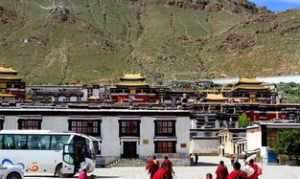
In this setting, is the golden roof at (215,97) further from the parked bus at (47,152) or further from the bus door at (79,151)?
the bus door at (79,151)

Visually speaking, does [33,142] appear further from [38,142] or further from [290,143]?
[290,143]

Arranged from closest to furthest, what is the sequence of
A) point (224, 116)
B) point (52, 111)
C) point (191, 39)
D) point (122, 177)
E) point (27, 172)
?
1. point (27, 172)
2. point (122, 177)
3. point (52, 111)
4. point (224, 116)
5. point (191, 39)

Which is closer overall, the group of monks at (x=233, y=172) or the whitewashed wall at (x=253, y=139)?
the group of monks at (x=233, y=172)

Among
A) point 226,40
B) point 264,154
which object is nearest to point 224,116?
point 264,154

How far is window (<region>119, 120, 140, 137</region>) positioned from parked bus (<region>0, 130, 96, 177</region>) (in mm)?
15192

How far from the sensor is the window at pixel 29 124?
1933 inches

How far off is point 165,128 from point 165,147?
1272 mm

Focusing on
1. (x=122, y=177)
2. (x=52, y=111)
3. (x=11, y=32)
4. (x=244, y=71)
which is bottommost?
(x=122, y=177)

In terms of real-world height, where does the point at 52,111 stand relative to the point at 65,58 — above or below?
below

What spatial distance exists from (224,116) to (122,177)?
158ft

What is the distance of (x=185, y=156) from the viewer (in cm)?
5022

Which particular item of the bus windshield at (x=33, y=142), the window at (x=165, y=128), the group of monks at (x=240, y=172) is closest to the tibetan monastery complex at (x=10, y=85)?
the window at (x=165, y=128)

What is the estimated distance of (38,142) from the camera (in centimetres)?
3431

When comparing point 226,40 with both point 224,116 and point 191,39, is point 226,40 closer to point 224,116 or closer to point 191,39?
point 191,39
